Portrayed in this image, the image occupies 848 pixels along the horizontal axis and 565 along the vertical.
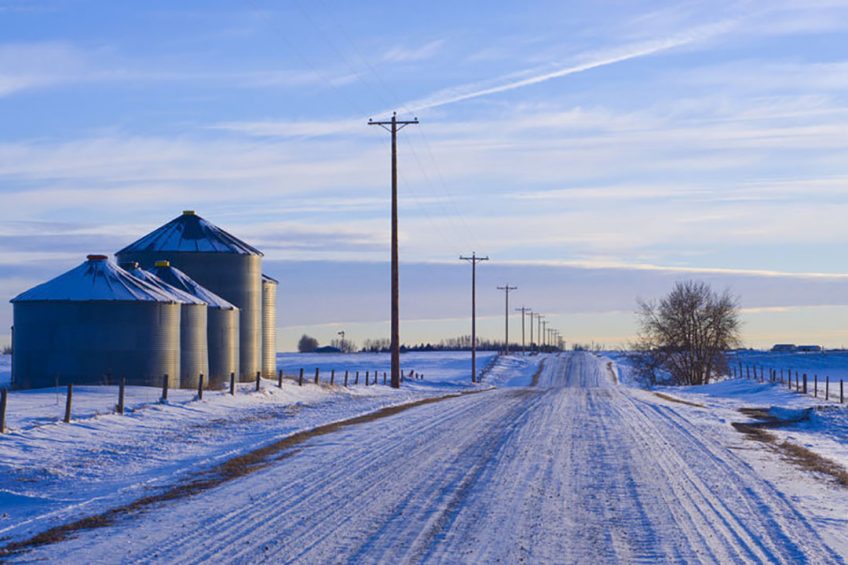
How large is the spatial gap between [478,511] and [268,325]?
47190mm

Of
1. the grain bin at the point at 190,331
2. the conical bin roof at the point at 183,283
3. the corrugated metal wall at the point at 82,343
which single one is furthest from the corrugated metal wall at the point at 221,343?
the corrugated metal wall at the point at 82,343

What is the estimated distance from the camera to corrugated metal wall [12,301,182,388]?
38625 millimetres

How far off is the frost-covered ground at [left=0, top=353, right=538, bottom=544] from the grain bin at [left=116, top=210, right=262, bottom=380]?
14.2m

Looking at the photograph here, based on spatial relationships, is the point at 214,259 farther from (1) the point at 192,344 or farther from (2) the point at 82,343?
(2) the point at 82,343

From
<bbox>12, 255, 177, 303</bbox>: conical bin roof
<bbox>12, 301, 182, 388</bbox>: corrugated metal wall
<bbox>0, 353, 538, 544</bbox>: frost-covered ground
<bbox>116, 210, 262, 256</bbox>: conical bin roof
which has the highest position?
<bbox>116, 210, 262, 256</bbox>: conical bin roof

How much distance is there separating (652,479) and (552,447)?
458cm

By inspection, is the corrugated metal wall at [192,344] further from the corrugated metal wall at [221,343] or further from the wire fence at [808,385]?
the wire fence at [808,385]

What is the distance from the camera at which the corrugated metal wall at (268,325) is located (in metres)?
Result: 57.8

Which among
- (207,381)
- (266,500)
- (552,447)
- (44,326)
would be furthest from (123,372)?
(266,500)

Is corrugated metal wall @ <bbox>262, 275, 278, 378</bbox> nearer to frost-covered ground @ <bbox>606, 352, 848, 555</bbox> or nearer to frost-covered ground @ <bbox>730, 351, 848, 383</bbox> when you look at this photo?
frost-covered ground @ <bbox>606, 352, 848, 555</bbox>

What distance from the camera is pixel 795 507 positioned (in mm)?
13148

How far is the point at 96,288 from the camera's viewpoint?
39.6 meters

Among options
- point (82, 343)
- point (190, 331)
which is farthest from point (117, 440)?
point (190, 331)

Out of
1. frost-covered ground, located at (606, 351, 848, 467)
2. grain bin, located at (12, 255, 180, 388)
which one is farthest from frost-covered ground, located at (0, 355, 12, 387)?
frost-covered ground, located at (606, 351, 848, 467)
